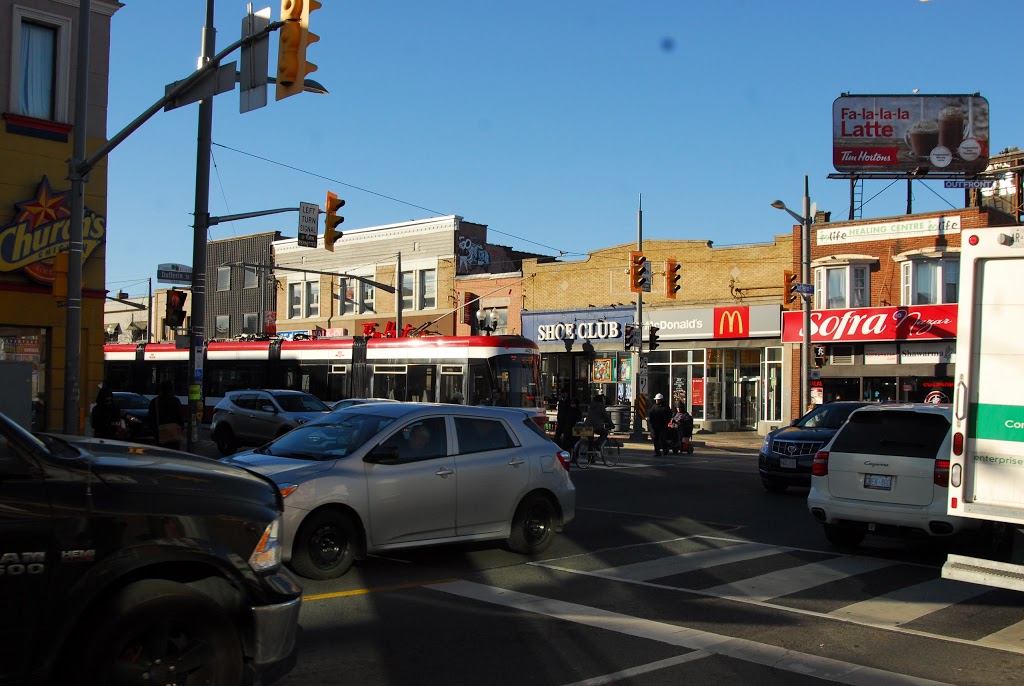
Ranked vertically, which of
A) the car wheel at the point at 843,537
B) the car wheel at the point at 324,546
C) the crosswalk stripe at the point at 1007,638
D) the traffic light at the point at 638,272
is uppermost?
the traffic light at the point at 638,272

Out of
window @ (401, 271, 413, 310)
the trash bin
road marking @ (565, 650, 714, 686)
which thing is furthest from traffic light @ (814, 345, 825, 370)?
road marking @ (565, 650, 714, 686)

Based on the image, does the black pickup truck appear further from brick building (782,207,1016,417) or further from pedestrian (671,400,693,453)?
brick building (782,207,1016,417)

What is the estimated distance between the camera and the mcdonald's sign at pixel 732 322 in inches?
1516

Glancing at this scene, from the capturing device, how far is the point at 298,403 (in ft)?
80.2

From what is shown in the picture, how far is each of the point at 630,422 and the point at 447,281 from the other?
41.3ft

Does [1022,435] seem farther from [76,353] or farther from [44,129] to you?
[44,129]

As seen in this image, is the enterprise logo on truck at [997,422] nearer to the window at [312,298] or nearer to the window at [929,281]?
the window at [929,281]

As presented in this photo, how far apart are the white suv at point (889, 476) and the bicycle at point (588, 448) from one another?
39.4ft

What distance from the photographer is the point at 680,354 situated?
4106 centimetres

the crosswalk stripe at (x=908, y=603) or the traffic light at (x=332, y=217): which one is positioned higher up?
the traffic light at (x=332, y=217)

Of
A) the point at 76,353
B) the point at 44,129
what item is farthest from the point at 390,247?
the point at 76,353

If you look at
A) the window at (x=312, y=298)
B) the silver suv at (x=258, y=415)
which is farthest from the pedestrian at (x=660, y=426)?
the window at (x=312, y=298)

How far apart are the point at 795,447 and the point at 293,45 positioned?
36.7 ft

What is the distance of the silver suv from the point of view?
23.8 metres
